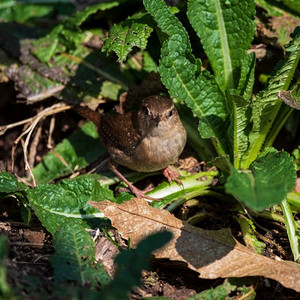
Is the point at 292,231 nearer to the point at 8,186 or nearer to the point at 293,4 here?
the point at 8,186

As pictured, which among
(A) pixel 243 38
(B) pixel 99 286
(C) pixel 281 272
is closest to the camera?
(B) pixel 99 286

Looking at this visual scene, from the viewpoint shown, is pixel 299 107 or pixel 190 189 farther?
pixel 190 189

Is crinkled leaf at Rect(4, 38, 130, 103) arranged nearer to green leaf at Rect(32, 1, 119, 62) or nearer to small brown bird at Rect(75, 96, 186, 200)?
green leaf at Rect(32, 1, 119, 62)

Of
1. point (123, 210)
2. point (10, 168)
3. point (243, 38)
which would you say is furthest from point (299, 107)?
point (10, 168)

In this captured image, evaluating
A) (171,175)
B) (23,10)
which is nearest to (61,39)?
(23,10)

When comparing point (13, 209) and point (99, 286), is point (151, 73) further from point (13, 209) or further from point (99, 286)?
point (99, 286)

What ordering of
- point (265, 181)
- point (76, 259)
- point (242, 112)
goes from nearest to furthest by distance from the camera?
point (76, 259), point (265, 181), point (242, 112)

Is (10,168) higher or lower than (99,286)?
lower

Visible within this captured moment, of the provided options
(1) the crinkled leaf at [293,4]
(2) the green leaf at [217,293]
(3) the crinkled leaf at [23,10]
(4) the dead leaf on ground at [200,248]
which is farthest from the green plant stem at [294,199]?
(3) the crinkled leaf at [23,10]
